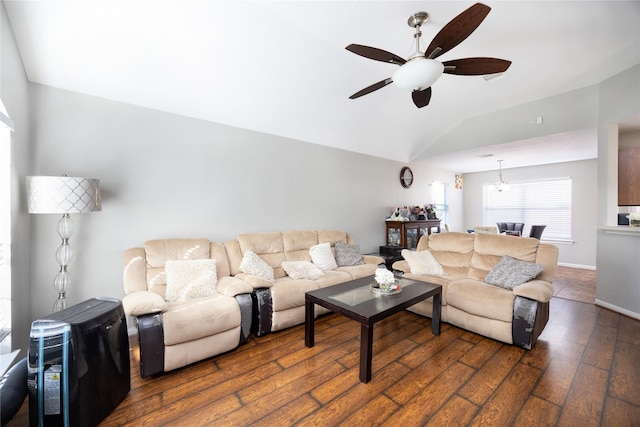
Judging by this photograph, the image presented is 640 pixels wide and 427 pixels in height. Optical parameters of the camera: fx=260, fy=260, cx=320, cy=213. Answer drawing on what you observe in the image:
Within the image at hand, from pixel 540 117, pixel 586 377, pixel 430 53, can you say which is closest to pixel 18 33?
pixel 430 53

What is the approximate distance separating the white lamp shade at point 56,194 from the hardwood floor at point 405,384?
136 centimetres

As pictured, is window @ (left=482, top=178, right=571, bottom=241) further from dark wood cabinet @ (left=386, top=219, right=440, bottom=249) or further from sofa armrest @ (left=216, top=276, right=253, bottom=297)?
sofa armrest @ (left=216, top=276, right=253, bottom=297)

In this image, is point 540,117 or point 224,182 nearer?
point 224,182

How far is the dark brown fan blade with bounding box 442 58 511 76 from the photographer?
1.98 m

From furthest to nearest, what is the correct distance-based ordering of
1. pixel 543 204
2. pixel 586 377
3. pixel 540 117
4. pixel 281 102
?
pixel 543 204, pixel 540 117, pixel 281 102, pixel 586 377

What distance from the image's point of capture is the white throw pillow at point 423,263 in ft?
11.3

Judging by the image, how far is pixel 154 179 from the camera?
2895mm

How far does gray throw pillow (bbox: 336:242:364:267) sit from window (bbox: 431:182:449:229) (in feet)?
13.1

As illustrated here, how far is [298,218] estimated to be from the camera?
4.13 m

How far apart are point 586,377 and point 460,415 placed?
124 cm

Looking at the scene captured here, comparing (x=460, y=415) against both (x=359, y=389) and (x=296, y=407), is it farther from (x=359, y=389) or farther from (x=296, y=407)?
(x=296, y=407)

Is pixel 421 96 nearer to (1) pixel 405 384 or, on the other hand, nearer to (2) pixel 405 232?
(1) pixel 405 384

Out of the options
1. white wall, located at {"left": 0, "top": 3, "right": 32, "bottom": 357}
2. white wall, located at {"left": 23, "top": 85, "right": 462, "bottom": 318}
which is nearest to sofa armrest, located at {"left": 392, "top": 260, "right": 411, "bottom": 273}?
white wall, located at {"left": 23, "top": 85, "right": 462, "bottom": 318}

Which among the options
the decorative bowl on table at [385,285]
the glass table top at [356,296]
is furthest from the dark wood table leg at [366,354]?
the decorative bowl on table at [385,285]
